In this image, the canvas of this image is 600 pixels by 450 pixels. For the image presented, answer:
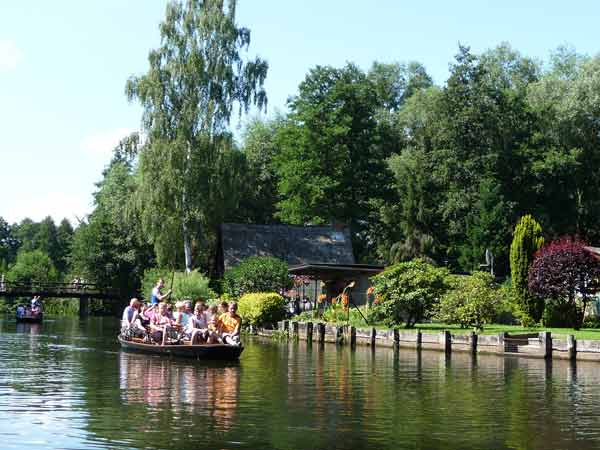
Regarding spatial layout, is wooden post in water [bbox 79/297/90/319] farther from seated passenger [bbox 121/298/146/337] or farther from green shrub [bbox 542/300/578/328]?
seated passenger [bbox 121/298/146/337]

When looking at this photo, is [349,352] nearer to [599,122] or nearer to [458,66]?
[458,66]

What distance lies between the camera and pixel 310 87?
7181cm

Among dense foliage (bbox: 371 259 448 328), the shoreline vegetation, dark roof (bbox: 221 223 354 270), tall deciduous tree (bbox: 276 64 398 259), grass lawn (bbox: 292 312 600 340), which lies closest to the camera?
grass lawn (bbox: 292 312 600 340)

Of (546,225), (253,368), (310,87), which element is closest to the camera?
(253,368)

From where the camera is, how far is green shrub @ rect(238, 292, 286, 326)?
45125 mm

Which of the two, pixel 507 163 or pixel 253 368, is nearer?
pixel 253 368

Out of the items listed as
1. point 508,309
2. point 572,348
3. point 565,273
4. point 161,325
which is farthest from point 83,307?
point 572,348

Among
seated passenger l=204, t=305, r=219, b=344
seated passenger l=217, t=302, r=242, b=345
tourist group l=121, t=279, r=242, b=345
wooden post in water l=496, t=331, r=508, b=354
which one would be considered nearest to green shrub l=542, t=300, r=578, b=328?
wooden post in water l=496, t=331, r=508, b=354

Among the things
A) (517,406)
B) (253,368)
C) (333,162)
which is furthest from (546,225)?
(517,406)

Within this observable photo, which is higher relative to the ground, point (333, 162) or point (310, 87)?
point (310, 87)

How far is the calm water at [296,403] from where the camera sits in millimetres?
14883

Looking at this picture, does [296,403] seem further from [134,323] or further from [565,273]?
[565,273]

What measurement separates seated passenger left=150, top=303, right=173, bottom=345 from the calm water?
904mm

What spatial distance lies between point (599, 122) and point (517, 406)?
182ft
